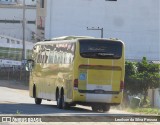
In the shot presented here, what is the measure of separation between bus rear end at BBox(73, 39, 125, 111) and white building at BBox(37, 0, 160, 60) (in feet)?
181

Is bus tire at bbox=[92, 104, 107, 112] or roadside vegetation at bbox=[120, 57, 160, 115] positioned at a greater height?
bus tire at bbox=[92, 104, 107, 112]

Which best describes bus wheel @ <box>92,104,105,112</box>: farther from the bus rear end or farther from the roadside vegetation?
the roadside vegetation

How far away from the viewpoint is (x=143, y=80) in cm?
4794

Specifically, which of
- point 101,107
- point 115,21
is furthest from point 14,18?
point 101,107

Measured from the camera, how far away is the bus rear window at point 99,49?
26.0 meters

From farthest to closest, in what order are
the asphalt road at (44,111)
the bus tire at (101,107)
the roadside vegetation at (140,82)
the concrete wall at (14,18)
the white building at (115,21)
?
the concrete wall at (14,18) → the white building at (115,21) → the roadside vegetation at (140,82) → the bus tire at (101,107) → the asphalt road at (44,111)

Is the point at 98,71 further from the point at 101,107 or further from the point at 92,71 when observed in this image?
the point at 101,107

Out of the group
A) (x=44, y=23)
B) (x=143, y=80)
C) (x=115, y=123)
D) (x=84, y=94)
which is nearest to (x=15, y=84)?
(x=44, y=23)

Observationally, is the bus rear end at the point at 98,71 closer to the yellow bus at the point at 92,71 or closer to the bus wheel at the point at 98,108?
the yellow bus at the point at 92,71

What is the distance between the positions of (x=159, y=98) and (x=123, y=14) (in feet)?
114

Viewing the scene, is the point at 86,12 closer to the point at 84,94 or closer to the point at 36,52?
the point at 36,52

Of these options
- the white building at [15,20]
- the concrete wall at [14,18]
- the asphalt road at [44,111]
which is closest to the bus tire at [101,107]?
the asphalt road at [44,111]

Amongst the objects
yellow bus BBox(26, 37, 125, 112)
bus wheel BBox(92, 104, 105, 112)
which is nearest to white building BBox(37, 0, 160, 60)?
bus wheel BBox(92, 104, 105, 112)

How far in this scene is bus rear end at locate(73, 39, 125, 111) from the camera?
26000 millimetres
